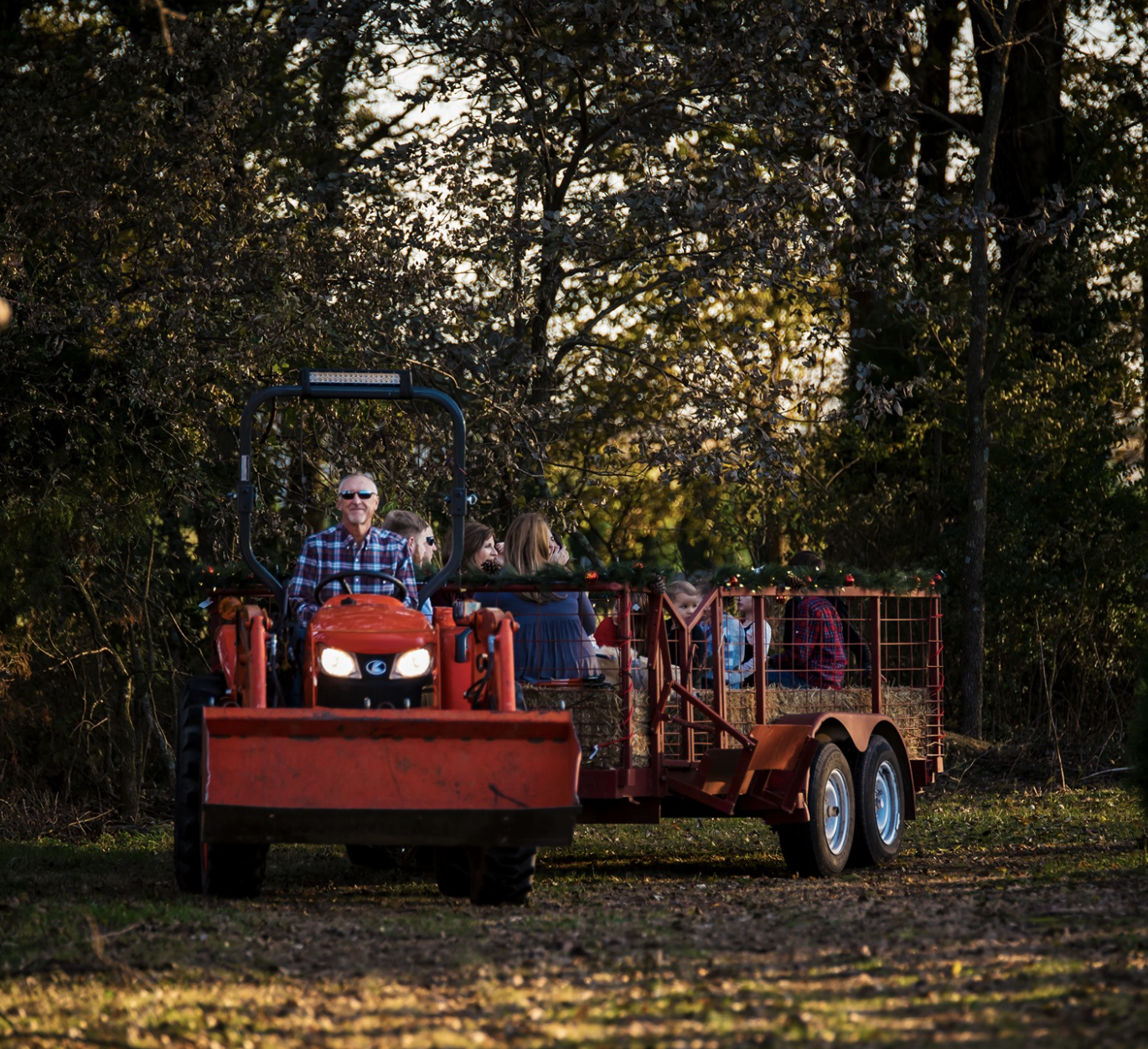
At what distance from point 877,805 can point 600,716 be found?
2348 mm

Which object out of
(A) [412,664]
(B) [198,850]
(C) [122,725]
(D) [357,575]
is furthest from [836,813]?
(C) [122,725]

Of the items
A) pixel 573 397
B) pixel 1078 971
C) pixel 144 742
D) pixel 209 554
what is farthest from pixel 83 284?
pixel 1078 971

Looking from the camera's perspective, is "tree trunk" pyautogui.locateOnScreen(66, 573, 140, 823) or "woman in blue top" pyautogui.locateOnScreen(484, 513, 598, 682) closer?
"woman in blue top" pyautogui.locateOnScreen(484, 513, 598, 682)

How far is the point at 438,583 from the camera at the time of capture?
796 centimetres

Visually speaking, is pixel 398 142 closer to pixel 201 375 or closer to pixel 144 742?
pixel 201 375

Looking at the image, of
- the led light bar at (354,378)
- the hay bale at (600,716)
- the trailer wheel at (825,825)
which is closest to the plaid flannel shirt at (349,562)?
the led light bar at (354,378)

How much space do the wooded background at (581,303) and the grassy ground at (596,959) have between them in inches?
Answer: 154

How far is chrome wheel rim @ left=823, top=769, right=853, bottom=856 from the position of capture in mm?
9297

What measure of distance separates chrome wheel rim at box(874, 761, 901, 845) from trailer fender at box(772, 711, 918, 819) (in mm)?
119

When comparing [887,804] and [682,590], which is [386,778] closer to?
[682,590]

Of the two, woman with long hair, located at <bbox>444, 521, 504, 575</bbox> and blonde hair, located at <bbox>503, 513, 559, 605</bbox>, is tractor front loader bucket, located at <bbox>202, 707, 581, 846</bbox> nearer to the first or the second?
blonde hair, located at <bbox>503, 513, 559, 605</bbox>

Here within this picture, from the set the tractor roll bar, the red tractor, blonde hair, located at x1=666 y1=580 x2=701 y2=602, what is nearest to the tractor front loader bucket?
the red tractor

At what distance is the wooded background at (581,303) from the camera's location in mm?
12359

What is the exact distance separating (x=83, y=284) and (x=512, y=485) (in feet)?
12.4
